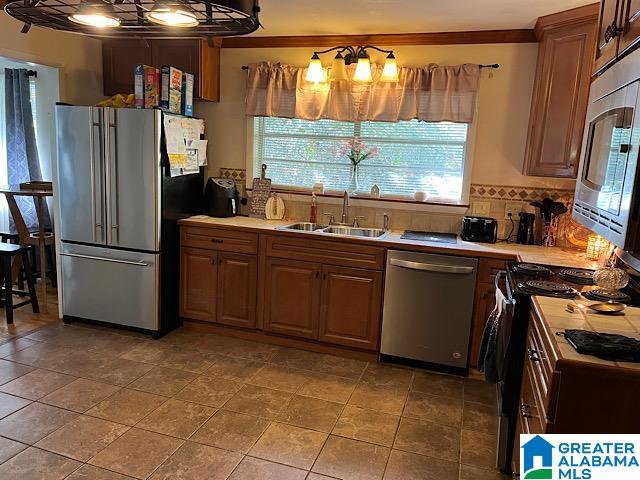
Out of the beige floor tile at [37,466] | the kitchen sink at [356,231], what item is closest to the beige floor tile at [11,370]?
the beige floor tile at [37,466]

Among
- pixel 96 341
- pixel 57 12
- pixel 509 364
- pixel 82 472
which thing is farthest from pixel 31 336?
pixel 509 364

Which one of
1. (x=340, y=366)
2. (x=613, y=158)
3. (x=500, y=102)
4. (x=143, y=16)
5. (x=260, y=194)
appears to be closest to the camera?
(x=143, y=16)

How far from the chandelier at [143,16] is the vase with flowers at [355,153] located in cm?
228

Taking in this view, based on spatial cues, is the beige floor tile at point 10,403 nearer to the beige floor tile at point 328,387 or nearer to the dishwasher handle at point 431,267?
the beige floor tile at point 328,387

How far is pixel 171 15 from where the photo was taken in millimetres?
1482

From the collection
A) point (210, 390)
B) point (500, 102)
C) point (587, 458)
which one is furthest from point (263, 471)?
point (500, 102)

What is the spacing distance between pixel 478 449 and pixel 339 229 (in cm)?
193

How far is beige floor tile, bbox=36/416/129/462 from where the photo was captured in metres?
2.31

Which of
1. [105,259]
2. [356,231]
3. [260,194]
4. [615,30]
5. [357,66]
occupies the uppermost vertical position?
[357,66]

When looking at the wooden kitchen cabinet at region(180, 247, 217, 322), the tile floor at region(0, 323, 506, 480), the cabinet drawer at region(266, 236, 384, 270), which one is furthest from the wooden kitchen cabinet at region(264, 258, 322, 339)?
the wooden kitchen cabinet at region(180, 247, 217, 322)

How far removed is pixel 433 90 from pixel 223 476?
9.31 feet

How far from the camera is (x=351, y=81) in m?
3.77

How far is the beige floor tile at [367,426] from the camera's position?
254 centimetres

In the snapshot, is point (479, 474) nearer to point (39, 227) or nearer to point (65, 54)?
point (39, 227)
